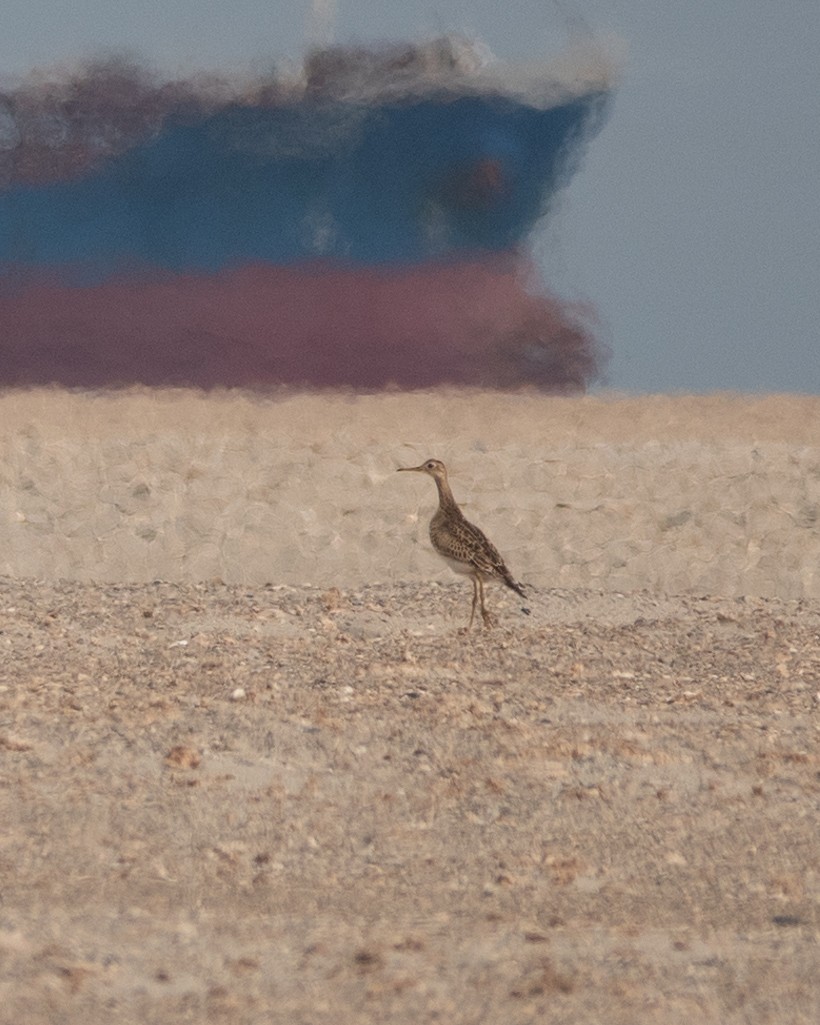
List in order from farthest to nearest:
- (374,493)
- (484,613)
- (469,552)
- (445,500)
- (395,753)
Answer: (374,493) < (445,500) < (484,613) < (469,552) < (395,753)

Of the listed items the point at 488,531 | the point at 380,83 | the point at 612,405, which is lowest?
the point at 488,531

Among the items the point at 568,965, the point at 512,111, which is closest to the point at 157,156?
the point at 512,111

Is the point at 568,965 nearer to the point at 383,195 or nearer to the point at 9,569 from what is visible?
the point at 9,569

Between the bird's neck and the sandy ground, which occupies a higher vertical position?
the bird's neck

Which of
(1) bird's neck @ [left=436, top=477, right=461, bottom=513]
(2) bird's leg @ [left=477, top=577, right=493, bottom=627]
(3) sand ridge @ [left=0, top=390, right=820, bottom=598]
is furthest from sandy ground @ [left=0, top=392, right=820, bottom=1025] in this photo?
(1) bird's neck @ [left=436, top=477, right=461, bottom=513]

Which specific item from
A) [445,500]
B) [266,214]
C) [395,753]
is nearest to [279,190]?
A: [266,214]

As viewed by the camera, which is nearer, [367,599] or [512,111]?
[367,599]

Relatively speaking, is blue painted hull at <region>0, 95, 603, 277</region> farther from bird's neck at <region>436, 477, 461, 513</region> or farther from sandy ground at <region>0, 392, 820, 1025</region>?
bird's neck at <region>436, 477, 461, 513</region>

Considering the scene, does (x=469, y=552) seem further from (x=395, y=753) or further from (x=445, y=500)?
(x=395, y=753)
